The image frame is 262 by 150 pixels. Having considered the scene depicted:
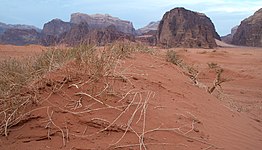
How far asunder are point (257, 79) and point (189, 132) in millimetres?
9040

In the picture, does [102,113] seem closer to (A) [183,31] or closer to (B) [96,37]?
(B) [96,37]

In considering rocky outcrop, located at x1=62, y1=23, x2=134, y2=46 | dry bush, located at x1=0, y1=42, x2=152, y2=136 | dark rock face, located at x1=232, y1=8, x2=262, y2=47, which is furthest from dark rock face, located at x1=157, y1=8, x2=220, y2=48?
dry bush, located at x1=0, y1=42, x2=152, y2=136

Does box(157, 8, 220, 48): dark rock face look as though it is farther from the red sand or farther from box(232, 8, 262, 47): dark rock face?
the red sand

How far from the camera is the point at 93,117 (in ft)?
10.2

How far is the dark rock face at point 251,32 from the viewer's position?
42.7 m

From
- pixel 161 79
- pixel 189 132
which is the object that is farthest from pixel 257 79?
pixel 189 132

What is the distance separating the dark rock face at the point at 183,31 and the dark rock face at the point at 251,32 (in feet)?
27.6

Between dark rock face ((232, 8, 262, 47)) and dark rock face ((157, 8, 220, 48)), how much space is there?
843 centimetres

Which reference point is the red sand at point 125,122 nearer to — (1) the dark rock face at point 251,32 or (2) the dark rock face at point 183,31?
(2) the dark rock face at point 183,31

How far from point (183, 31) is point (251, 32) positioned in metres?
12.4

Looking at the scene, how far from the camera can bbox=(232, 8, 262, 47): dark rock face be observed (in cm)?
4272

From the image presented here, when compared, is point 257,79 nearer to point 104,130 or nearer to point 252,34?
point 104,130

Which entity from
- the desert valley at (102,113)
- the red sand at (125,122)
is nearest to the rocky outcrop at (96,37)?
the desert valley at (102,113)

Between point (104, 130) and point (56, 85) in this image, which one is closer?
point (104, 130)
